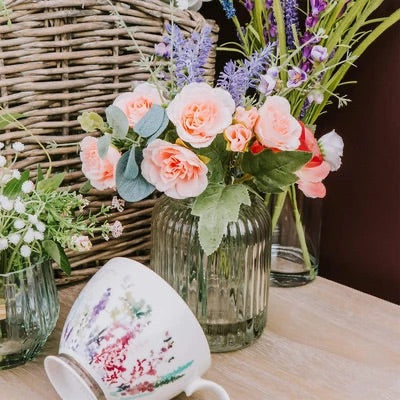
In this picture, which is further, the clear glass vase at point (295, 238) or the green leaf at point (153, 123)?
the clear glass vase at point (295, 238)

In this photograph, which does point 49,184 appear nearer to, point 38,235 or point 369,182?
point 38,235

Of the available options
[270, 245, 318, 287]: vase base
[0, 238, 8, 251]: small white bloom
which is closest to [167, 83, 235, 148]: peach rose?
[0, 238, 8, 251]: small white bloom

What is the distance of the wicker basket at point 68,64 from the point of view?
0.83 m

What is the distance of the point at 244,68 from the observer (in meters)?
0.77

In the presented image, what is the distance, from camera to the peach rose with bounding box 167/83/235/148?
2.32 feet

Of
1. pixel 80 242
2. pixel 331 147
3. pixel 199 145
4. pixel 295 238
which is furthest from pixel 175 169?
pixel 295 238

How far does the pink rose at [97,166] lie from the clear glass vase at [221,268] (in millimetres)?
91

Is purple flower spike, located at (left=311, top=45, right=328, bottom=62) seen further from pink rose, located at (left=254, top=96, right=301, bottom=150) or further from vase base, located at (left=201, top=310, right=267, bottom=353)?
vase base, located at (left=201, top=310, right=267, bottom=353)

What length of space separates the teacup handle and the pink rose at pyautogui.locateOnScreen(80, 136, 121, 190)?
0.24m

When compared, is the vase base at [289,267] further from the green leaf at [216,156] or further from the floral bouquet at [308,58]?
the green leaf at [216,156]

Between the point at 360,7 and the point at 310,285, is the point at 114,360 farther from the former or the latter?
the point at 360,7

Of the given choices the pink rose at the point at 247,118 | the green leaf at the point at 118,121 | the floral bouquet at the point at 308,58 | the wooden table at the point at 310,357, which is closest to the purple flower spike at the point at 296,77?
the floral bouquet at the point at 308,58

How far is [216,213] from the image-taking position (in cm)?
73

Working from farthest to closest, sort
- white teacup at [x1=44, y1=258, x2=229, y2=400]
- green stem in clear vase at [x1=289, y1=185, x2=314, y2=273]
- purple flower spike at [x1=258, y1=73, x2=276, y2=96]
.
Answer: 1. green stem in clear vase at [x1=289, y1=185, x2=314, y2=273]
2. purple flower spike at [x1=258, y1=73, x2=276, y2=96]
3. white teacup at [x1=44, y1=258, x2=229, y2=400]
